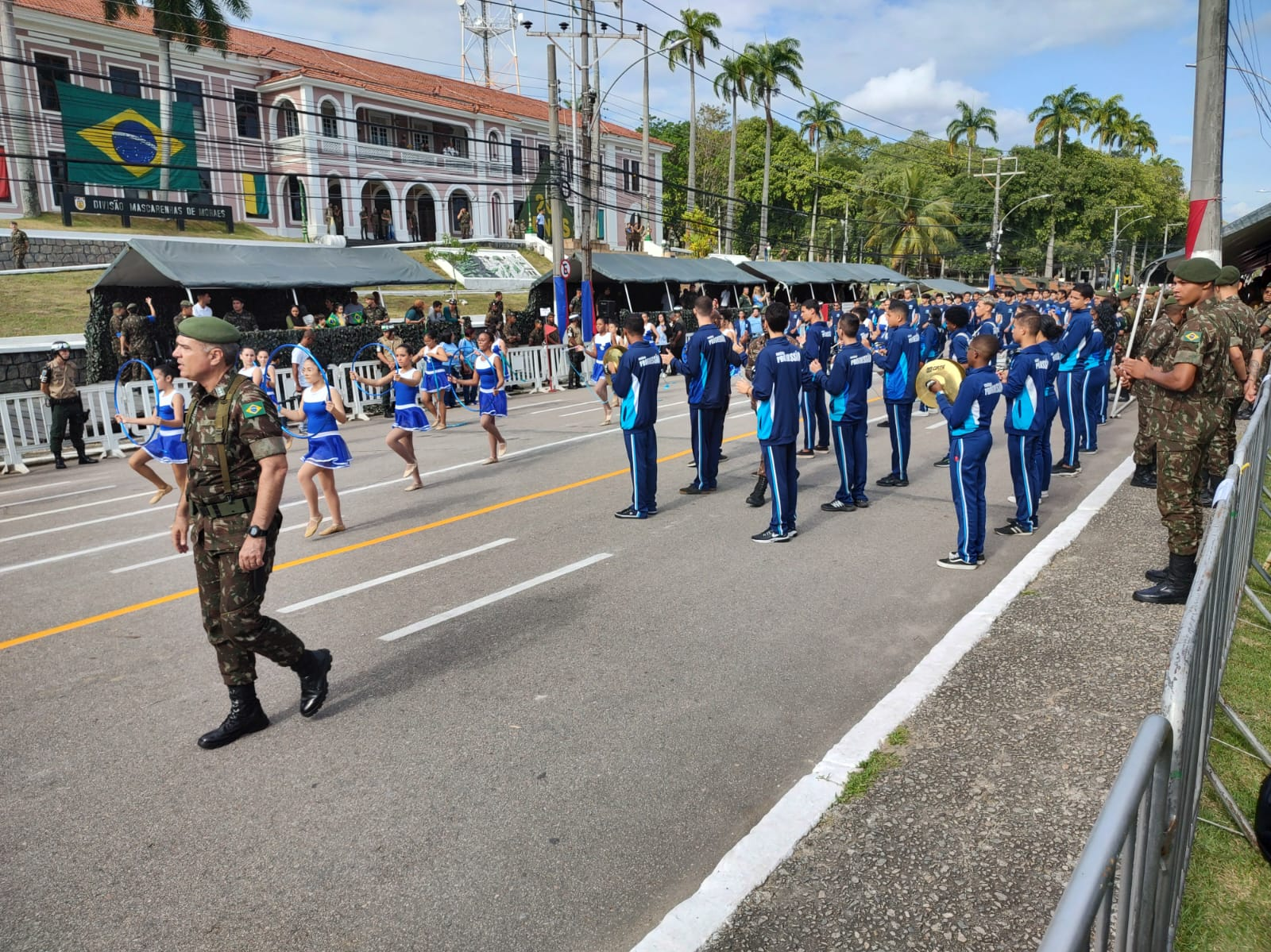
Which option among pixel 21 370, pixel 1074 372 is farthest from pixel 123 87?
pixel 1074 372

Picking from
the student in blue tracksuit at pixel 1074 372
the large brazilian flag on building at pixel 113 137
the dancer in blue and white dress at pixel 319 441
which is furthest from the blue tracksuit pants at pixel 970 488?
the large brazilian flag on building at pixel 113 137

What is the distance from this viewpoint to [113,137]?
113 ft

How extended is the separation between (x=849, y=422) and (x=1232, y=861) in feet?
21.0

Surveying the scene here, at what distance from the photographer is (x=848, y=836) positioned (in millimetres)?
3588

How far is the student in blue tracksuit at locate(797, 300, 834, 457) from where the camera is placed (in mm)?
12328

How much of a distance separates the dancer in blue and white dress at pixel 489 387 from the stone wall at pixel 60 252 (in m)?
23.9

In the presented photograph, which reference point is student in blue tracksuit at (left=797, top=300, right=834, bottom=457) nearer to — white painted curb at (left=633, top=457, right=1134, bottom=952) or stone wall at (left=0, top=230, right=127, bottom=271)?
white painted curb at (left=633, top=457, right=1134, bottom=952)

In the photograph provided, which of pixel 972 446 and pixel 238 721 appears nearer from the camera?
pixel 238 721

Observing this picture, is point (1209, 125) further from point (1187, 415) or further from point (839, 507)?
point (1187, 415)

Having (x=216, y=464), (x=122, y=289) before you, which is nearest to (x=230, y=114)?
(x=122, y=289)

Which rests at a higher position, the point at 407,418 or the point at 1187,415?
the point at 1187,415

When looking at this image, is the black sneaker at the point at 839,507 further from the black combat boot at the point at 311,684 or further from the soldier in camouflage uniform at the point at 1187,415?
the black combat boot at the point at 311,684

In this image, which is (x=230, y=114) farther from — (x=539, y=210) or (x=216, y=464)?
(x=216, y=464)

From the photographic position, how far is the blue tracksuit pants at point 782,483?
8.11 metres
